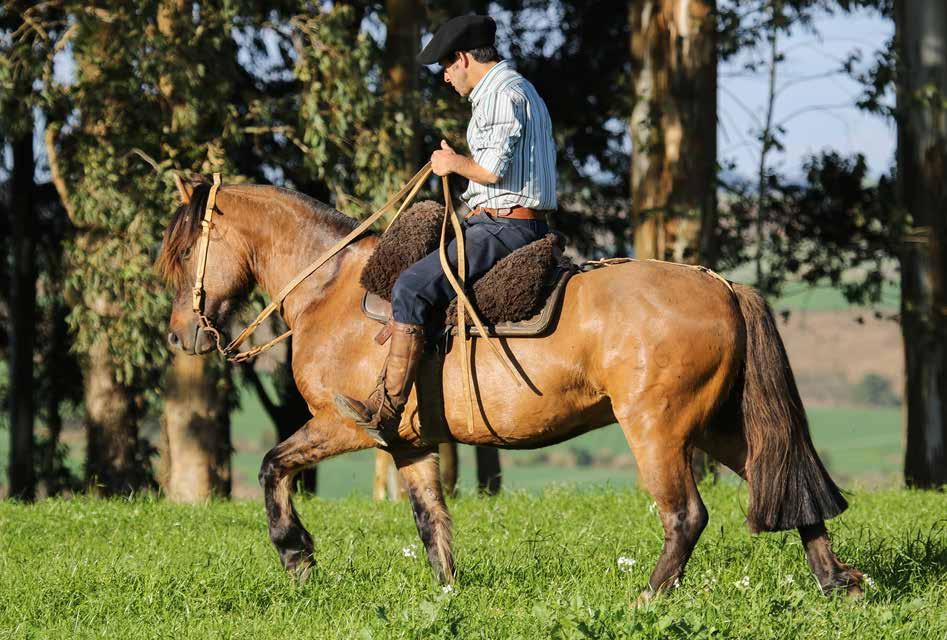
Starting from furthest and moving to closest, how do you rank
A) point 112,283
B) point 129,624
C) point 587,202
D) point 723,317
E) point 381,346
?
point 587,202, point 112,283, point 381,346, point 723,317, point 129,624

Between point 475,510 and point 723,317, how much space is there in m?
4.04

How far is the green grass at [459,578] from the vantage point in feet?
17.8

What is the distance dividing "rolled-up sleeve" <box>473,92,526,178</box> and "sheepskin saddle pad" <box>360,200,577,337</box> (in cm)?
46

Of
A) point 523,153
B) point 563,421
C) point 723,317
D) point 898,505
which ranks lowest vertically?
point 898,505

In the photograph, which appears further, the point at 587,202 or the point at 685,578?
the point at 587,202

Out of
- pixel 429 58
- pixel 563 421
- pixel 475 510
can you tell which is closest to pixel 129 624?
pixel 563 421

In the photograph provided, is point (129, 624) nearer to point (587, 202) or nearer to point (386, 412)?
point (386, 412)

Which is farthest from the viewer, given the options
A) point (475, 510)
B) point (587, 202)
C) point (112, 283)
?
point (587, 202)

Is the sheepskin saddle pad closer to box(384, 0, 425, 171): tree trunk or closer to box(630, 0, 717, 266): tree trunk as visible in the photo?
box(630, 0, 717, 266): tree trunk

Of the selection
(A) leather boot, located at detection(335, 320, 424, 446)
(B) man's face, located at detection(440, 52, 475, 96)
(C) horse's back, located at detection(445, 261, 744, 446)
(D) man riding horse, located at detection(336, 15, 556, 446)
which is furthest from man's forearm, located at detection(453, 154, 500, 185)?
(A) leather boot, located at detection(335, 320, 424, 446)

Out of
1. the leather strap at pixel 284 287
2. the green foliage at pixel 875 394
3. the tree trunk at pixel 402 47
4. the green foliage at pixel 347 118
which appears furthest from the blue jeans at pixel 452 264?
the green foliage at pixel 875 394

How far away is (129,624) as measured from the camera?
19.1 ft

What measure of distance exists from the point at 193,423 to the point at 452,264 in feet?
32.8

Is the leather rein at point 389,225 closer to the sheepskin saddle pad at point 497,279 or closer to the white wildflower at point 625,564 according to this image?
the sheepskin saddle pad at point 497,279
